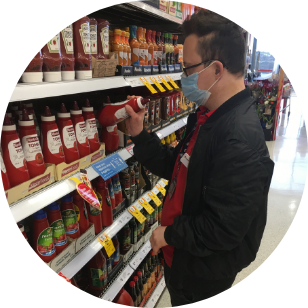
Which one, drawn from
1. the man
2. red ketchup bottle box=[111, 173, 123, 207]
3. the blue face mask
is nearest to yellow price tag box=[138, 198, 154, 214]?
red ketchup bottle box=[111, 173, 123, 207]

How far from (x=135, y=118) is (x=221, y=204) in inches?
28.3

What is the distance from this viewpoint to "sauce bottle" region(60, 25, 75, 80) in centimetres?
120

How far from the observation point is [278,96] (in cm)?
693

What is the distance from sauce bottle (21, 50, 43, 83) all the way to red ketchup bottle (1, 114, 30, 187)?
171mm

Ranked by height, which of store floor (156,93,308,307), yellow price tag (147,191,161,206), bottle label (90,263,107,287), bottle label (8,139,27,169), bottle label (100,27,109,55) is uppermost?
bottle label (100,27,109,55)

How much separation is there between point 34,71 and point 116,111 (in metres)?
0.57

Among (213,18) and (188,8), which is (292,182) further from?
(213,18)

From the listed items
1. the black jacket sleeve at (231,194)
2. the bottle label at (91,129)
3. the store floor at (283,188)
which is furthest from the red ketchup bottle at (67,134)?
the store floor at (283,188)

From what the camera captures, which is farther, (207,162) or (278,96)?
(278,96)

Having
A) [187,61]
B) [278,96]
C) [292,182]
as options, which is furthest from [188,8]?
[278,96]

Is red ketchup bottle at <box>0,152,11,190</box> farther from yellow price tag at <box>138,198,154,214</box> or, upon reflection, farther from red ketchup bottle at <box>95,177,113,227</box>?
yellow price tag at <box>138,198,154,214</box>

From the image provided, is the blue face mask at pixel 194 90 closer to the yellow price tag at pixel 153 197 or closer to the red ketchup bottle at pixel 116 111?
the red ketchup bottle at pixel 116 111

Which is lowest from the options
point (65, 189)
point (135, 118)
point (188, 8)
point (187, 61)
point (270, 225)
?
point (270, 225)

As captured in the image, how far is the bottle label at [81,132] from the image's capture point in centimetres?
139
